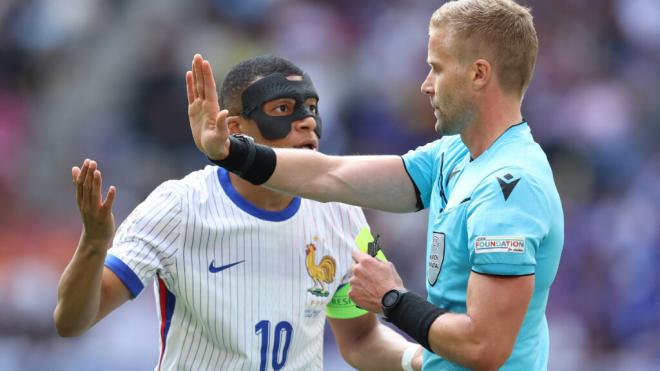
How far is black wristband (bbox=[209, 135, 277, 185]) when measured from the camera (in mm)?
4680

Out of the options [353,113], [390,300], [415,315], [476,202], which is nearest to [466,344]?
[415,315]

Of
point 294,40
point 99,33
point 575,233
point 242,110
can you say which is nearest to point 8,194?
point 99,33

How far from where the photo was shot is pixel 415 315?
4410 millimetres

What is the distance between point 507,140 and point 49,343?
6.11 m

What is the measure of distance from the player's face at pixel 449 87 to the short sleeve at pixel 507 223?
35cm

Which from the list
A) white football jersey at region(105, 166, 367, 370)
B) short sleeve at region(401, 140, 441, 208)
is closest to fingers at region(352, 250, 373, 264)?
short sleeve at region(401, 140, 441, 208)

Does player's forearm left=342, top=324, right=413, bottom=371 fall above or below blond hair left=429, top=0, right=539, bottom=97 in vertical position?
below

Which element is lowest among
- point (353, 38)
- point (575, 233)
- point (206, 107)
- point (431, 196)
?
point (575, 233)

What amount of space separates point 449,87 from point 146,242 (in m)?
1.47

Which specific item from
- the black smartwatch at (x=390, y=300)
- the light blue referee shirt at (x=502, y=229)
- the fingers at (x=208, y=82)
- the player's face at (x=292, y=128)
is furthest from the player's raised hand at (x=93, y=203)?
the light blue referee shirt at (x=502, y=229)

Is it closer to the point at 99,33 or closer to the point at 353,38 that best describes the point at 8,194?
the point at 99,33

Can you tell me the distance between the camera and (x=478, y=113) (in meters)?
4.61

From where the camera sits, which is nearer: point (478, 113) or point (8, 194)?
point (478, 113)

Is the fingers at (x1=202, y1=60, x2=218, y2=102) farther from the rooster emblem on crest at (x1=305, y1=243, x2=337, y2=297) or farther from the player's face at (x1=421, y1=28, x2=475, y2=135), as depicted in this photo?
the rooster emblem on crest at (x1=305, y1=243, x2=337, y2=297)
